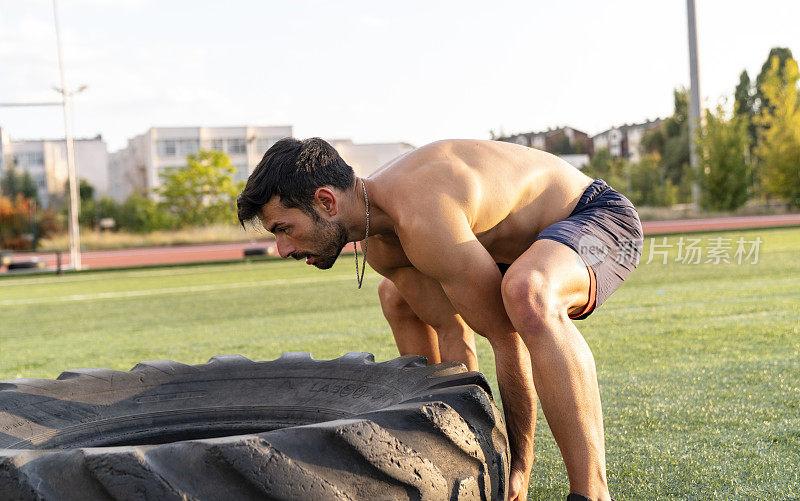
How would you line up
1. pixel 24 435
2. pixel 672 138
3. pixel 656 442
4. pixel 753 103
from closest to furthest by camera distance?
pixel 24 435 < pixel 656 442 < pixel 753 103 < pixel 672 138

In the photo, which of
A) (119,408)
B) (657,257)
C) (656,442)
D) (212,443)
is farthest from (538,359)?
(657,257)

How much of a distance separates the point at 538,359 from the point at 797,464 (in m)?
0.97

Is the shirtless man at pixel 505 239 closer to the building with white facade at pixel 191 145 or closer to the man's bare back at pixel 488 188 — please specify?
the man's bare back at pixel 488 188

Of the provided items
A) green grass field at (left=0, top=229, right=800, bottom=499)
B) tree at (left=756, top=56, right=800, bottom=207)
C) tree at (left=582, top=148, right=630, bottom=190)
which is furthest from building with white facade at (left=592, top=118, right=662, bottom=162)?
green grass field at (left=0, top=229, right=800, bottom=499)

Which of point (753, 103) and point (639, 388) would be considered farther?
point (753, 103)

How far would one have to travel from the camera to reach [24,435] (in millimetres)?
1816

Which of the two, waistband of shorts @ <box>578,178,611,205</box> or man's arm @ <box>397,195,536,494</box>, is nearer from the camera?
man's arm @ <box>397,195,536,494</box>

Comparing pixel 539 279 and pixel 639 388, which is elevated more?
pixel 539 279

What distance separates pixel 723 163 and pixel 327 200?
27.9 meters

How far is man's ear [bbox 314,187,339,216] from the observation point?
178 centimetres

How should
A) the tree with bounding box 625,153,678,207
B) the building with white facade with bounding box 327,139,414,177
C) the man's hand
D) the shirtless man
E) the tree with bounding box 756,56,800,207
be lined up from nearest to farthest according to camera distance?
the shirtless man → the man's hand → the tree with bounding box 756,56,800,207 → the tree with bounding box 625,153,678,207 → the building with white facade with bounding box 327,139,414,177

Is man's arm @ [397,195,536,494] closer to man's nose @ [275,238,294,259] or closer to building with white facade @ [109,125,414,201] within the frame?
man's nose @ [275,238,294,259]

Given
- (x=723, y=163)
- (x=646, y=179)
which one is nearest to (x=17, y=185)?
(x=646, y=179)

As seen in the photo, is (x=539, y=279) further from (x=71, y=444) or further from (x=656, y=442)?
(x=71, y=444)
